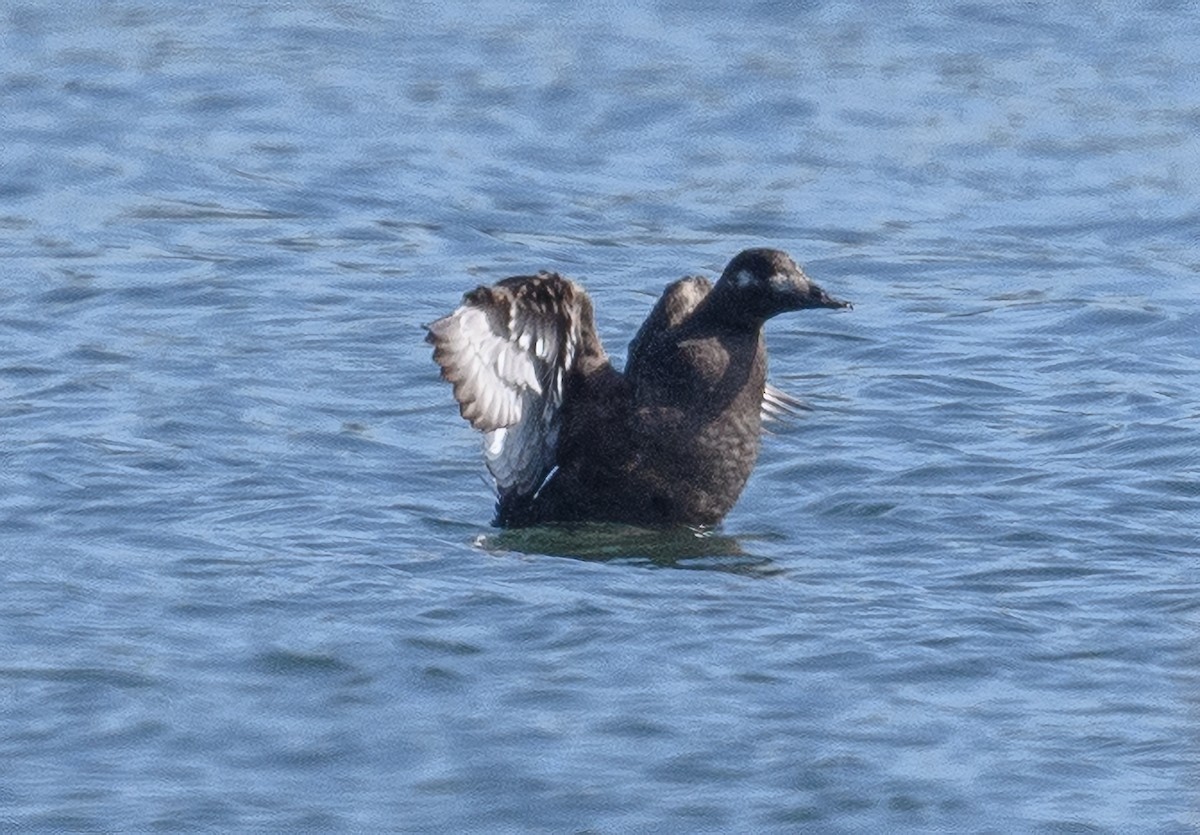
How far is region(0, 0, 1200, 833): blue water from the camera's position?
265 inches

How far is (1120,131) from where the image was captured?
48.9ft

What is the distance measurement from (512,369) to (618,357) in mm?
2637

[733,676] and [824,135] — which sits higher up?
[824,135]

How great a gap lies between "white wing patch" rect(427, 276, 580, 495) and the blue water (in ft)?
0.99

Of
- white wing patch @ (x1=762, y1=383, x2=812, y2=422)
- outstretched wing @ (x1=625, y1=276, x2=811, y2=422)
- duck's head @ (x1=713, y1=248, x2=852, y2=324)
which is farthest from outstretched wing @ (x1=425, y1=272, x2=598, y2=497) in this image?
white wing patch @ (x1=762, y1=383, x2=812, y2=422)

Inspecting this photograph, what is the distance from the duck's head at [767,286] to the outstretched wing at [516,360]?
0.50 meters

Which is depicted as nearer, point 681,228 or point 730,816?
point 730,816

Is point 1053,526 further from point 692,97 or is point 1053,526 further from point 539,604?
point 692,97

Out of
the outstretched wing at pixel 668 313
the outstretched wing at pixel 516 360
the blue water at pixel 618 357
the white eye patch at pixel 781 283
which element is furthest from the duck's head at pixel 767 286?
the blue water at pixel 618 357

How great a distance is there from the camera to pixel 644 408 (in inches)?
347

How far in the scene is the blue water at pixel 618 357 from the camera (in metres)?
6.74

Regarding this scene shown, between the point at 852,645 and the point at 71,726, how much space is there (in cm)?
224

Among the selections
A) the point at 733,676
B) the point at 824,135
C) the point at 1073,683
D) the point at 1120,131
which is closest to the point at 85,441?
the point at 733,676

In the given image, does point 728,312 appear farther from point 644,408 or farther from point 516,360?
point 516,360
